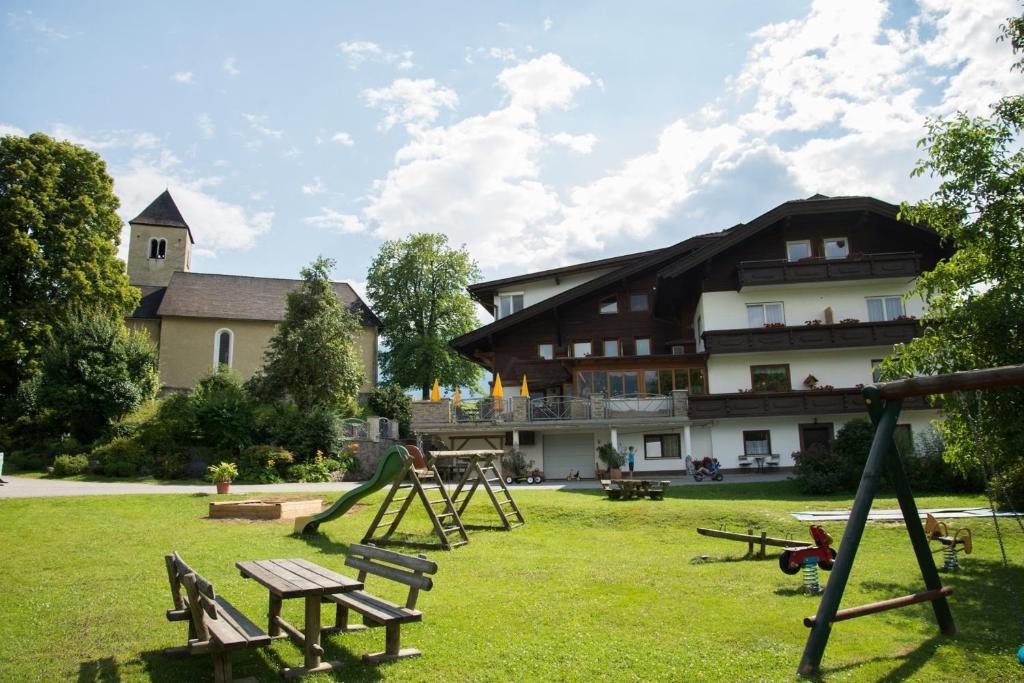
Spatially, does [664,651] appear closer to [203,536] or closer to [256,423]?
[203,536]

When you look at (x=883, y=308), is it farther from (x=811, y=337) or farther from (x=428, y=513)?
(x=428, y=513)

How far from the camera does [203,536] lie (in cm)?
A: 1341

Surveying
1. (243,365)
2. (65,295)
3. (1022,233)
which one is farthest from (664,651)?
(243,365)

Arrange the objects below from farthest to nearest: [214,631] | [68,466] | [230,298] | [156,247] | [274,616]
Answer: [156,247]
[230,298]
[68,466]
[274,616]
[214,631]

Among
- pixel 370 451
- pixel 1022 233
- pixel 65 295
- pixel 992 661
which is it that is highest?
pixel 65 295

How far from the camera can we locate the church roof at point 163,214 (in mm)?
60844

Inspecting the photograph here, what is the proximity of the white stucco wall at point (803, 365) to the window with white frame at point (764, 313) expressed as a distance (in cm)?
158

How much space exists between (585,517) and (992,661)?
10.6 m

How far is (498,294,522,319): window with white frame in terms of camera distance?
131 ft

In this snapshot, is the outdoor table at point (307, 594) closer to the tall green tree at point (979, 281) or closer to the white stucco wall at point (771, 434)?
the tall green tree at point (979, 281)

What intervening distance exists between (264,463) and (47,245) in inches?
721

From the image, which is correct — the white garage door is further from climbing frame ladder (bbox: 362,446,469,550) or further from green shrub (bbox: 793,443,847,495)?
climbing frame ladder (bbox: 362,446,469,550)

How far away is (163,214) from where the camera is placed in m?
62.1

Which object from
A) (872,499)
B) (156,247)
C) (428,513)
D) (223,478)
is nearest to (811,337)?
(428,513)
